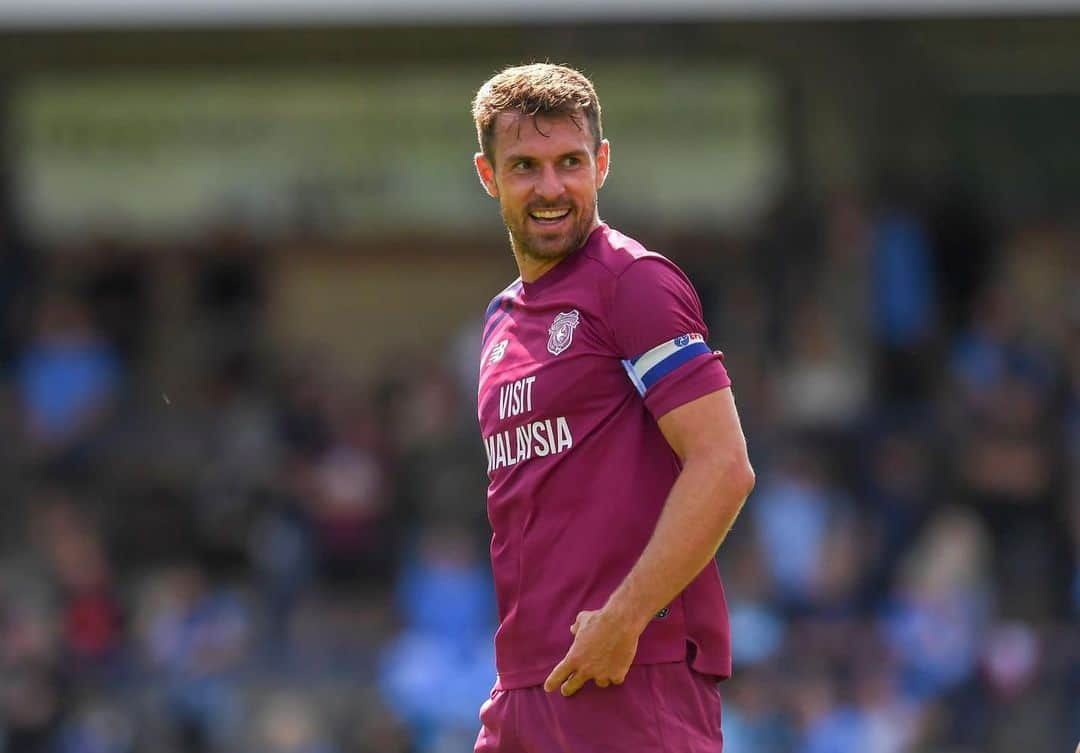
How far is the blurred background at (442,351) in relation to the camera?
10.6m

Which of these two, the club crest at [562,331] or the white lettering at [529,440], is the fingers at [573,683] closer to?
the white lettering at [529,440]

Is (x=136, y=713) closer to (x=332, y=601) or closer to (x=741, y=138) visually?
(x=332, y=601)

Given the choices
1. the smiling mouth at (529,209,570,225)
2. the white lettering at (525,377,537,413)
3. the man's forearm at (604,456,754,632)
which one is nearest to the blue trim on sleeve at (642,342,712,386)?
the man's forearm at (604,456,754,632)

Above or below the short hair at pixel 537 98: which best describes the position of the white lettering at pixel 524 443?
below

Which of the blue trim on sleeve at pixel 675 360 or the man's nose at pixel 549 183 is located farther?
the man's nose at pixel 549 183

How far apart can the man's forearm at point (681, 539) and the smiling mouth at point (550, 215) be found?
0.62 metres

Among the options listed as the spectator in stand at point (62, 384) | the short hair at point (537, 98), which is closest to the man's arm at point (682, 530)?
the short hair at point (537, 98)

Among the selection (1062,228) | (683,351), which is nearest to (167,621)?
(1062,228)

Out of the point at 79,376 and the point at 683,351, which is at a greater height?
the point at 683,351

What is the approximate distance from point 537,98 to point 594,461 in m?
0.74

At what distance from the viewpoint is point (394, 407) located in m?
12.4

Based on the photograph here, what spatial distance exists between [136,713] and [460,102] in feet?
18.1

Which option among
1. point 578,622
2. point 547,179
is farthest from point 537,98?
point 578,622

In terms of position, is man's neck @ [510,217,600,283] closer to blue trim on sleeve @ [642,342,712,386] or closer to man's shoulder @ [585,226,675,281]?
man's shoulder @ [585,226,675,281]
